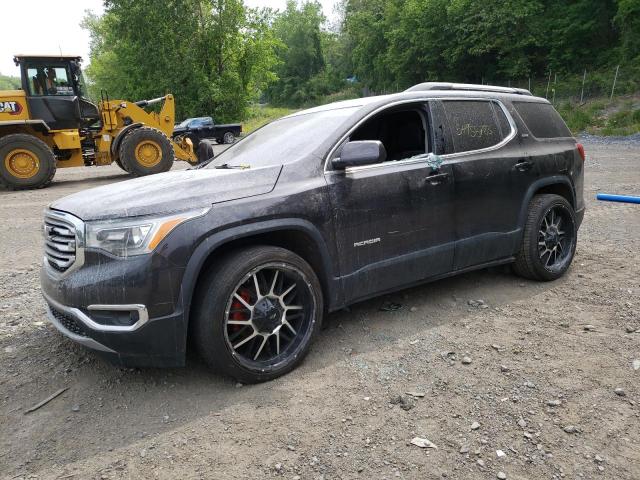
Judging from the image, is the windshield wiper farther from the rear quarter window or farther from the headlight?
the rear quarter window

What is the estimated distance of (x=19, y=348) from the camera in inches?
138

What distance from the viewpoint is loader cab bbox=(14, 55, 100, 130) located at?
1185 cm

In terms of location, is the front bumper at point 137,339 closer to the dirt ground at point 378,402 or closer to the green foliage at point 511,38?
the dirt ground at point 378,402

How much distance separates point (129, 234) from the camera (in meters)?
2.64

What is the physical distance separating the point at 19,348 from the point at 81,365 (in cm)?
64

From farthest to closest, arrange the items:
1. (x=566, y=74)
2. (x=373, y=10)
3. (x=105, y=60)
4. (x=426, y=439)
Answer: (x=105, y=60), (x=373, y=10), (x=566, y=74), (x=426, y=439)

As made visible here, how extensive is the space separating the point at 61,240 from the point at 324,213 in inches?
64.2

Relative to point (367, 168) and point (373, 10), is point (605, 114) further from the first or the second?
point (373, 10)

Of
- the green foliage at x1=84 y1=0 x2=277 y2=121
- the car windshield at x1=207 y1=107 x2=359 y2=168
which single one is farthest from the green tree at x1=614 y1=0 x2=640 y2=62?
the car windshield at x1=207 y1=107 x2=359 y2=168

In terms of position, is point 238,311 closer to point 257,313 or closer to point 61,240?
point 257,313

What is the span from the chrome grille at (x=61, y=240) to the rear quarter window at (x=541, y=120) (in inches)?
153

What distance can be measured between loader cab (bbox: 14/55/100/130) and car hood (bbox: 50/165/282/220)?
35.1 feet

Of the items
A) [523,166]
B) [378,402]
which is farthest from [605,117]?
[378,402]

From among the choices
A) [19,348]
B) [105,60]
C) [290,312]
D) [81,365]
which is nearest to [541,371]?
[290,312]
